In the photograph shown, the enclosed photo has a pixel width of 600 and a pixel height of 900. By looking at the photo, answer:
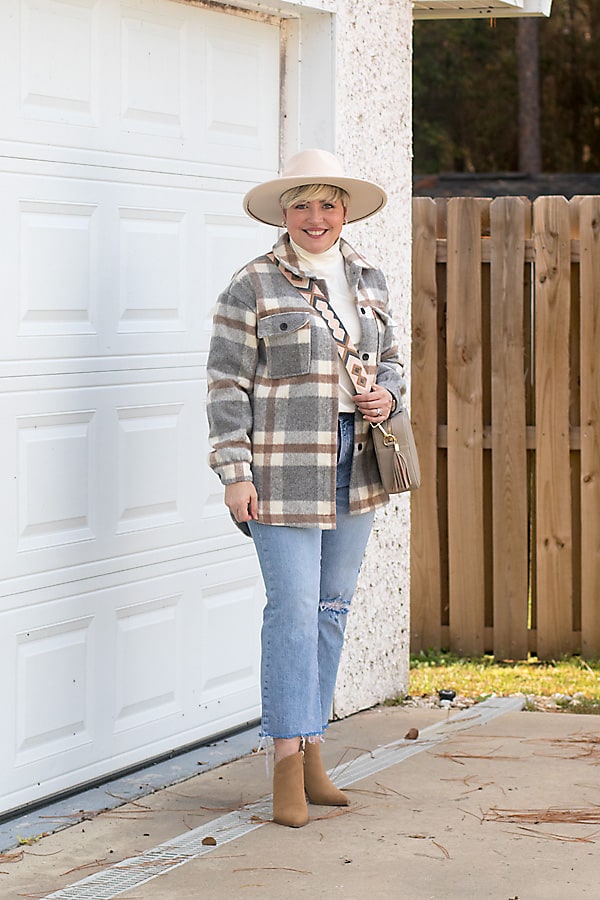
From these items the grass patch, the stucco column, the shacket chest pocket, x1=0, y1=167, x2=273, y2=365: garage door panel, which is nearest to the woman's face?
the shacket chest pocket

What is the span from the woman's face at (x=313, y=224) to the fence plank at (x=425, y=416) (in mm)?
2423

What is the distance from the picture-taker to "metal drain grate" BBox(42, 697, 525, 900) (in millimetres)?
3801

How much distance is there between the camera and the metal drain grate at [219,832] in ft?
12.5

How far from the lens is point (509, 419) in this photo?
671cm

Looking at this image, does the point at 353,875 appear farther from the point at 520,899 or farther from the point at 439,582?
the point at 439,582

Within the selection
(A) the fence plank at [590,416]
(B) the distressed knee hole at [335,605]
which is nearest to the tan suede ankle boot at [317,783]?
(B) the distressed knee hole at [335,605]

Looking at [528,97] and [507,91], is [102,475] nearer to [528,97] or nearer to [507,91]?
[528,97]

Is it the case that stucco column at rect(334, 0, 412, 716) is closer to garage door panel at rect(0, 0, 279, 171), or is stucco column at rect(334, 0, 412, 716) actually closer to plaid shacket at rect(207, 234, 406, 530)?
garage door panel at rect(0, 0, 279, 171)

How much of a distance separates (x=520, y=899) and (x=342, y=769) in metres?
1.31

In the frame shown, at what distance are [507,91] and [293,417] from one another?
21.1m

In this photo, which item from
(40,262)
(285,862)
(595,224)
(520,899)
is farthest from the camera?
(595,224)

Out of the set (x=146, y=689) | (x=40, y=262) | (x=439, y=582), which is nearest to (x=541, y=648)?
(x=439, y=582)

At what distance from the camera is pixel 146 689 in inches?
194

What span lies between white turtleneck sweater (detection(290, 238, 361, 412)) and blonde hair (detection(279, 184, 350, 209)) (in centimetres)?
14
